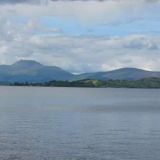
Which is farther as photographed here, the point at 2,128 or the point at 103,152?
the point at 2,128

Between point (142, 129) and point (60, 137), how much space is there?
20517mm

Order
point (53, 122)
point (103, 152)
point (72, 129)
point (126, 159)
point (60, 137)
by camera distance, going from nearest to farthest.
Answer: point (126, 159), point (103, 152), point (60, 137), point (72, 129), point (53, 122)

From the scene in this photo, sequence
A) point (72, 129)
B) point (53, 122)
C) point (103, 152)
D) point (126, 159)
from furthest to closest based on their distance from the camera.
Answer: point (53, 122)
point (72, 129)
point (103, 152)
point (126, 159)

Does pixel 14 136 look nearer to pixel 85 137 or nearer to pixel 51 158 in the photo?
pixel 85 137

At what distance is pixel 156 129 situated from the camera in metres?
91.8

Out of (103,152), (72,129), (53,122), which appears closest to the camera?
(103,152)

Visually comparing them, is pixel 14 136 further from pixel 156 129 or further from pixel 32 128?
pixel 156 129

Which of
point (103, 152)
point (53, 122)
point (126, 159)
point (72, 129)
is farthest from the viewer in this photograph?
point (53, 122)

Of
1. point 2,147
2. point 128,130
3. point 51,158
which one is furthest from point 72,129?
point 51,158

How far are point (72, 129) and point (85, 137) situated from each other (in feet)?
39.4

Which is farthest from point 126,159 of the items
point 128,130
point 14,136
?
point 128,130

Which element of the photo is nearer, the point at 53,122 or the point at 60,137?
the point at 60,137

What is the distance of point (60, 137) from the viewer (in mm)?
77562

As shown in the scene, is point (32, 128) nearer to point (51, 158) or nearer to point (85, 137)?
point (85, 137)
